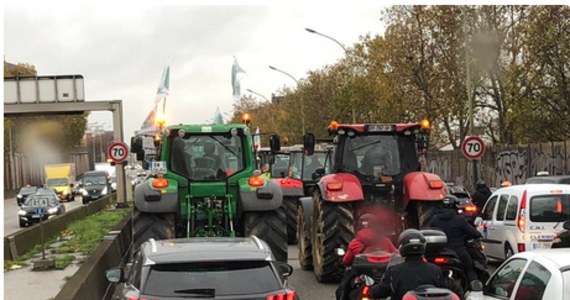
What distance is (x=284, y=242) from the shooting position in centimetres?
1312

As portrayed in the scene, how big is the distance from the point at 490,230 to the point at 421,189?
282cm

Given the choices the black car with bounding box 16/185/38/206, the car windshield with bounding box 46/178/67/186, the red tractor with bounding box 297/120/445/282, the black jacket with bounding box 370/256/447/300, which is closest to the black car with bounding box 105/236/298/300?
the black jacket with bounding box 370/256/447/300

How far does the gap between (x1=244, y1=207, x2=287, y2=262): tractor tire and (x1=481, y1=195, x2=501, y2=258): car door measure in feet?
12.9

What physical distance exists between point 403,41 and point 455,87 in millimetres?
3749

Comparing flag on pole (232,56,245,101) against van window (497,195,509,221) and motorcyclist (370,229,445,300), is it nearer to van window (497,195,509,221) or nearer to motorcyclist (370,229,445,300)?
van window (497,195,509,221)

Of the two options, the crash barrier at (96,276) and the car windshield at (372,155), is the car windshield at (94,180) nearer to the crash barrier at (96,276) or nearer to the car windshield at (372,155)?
the crash barrier at (96,276)

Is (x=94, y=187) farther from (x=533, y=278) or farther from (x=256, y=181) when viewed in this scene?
(x=533, y=278)

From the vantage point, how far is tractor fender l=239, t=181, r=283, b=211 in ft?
42.7

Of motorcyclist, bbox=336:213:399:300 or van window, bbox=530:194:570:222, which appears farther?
van window, bbox=530:194:570:222

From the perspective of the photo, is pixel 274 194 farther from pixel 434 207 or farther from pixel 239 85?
pixel 239 85

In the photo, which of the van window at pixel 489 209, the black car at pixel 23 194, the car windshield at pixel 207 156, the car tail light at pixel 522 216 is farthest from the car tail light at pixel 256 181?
the black car at pixel 23 194

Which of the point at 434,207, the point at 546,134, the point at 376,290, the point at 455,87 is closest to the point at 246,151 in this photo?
the point at 434,207

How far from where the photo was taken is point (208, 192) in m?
13.3

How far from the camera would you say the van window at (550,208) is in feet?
43.5
